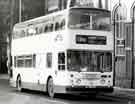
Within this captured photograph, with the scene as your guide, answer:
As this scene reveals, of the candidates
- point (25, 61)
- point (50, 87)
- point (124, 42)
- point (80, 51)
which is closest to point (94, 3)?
point (124, 42)

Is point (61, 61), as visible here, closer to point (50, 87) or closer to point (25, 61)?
point (50, 87)

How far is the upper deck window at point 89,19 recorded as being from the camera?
842 inches

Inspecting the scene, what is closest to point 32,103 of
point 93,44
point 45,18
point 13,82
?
point 93,44

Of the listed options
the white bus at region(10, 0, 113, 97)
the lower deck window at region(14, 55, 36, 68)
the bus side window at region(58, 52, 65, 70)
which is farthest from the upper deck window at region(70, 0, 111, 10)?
the bus side window at region(58, 52, 65, 70)

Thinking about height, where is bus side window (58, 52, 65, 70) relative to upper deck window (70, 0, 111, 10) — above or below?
below

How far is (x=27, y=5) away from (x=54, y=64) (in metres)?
29.4

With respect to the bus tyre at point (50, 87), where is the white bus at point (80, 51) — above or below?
above

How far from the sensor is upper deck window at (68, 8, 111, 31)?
21.4 m

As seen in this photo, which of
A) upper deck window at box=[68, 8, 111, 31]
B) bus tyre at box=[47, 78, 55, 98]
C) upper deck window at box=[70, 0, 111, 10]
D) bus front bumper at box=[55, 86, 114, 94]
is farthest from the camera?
upper deck window at box=[70, 0, 111, 10]

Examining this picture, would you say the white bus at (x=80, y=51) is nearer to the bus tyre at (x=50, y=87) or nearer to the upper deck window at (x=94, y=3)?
the bus tyre at (x=50, y=87)

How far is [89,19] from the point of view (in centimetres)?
2166

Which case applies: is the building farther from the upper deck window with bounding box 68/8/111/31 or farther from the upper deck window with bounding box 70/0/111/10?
the upper deck window with bounding box 68/8/111/31

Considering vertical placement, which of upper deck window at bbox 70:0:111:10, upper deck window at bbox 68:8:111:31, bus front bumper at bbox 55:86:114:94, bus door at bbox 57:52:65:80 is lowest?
bus front bumper at bbox 55:86:114:94

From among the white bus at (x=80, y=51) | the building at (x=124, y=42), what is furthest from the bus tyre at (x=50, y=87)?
the building at (x=124, y=42)
